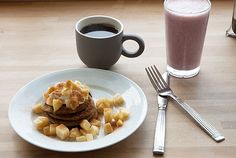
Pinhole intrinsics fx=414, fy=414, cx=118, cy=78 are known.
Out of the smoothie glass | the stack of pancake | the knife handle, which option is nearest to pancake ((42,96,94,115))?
the stack of pancake

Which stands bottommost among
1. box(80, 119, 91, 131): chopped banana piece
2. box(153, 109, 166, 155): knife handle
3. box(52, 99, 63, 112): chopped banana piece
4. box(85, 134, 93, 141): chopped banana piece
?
box(153, 109, 166, 155): knife handle

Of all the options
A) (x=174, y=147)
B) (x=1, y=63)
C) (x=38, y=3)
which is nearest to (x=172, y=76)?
(x=174, y=147)

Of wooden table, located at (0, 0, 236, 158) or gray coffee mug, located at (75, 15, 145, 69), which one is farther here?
gray coffee mug, located at (75, 15, 145, 69)

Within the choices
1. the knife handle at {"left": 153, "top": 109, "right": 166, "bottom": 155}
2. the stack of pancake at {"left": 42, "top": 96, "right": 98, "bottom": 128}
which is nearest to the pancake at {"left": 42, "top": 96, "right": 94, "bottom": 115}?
the stack of pancake at {"left": 42, "top": 96, "right": 98, "bottom": 128}

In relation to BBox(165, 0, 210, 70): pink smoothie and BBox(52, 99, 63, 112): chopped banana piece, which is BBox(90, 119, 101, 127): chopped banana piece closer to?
BBox(52, 99, 63, 112): chopped banana piece

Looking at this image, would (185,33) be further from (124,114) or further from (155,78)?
(124,114)

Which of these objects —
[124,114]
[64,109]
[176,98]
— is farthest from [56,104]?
[176,98]

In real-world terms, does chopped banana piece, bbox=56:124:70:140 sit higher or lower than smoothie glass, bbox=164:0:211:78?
lower
